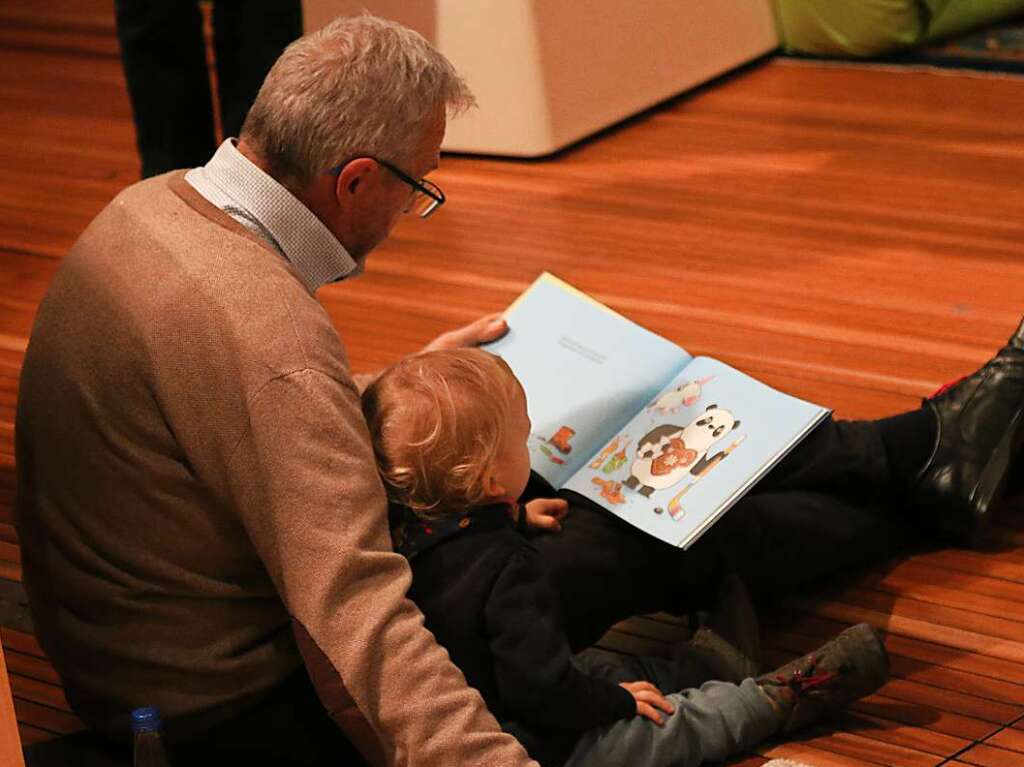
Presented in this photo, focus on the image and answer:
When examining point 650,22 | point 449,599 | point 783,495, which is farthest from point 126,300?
point 650,22

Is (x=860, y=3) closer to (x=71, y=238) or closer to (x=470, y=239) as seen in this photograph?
(x=470, y=239)

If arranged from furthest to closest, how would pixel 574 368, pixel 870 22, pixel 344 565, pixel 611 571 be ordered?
pixel 870 22, pixel 574 368, pixel 611 571, pixel 344 565

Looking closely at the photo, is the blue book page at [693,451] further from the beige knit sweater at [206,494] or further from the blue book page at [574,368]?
the beige knit sweater at [206,494]

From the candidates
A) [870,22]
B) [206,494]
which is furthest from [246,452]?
[870,22]

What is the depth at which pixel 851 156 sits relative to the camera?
335cm

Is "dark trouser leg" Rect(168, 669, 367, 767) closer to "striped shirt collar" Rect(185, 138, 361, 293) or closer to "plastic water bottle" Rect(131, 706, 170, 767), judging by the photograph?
"plastic water bottle" Rect(131, 706, 170, 767)

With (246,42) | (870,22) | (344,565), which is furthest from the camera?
(870,22)

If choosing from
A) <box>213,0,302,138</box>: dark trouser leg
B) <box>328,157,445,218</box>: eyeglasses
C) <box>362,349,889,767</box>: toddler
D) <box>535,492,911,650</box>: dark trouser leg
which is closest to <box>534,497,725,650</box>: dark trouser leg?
<box>535,492,911,650</box>: dark trouser leg

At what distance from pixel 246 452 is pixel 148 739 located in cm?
27

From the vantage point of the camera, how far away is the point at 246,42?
307 centimetres

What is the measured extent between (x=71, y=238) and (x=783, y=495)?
189 cm

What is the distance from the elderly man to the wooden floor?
0.38 meters

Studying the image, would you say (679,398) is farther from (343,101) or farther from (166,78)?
(166,78)

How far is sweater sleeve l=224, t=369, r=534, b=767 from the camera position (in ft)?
4.33
